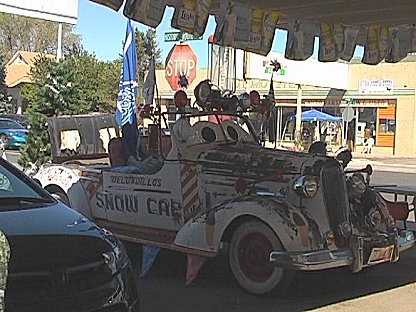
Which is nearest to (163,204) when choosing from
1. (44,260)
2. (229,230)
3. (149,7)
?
(229,230)

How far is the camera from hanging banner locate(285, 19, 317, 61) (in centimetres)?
1274

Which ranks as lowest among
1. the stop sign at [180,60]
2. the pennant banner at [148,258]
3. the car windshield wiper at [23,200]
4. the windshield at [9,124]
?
the pennant banner at [148,258]

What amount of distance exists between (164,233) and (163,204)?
0.34 metres

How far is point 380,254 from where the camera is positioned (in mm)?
7535

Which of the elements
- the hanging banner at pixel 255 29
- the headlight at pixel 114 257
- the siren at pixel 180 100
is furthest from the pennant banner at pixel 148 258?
the hanging banner at pixel 255 29

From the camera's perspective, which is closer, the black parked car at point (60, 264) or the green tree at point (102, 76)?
the black parked car at point (60, 264)

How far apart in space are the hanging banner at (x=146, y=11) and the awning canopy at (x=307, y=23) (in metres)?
0.01

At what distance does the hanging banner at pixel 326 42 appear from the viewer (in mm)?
13188

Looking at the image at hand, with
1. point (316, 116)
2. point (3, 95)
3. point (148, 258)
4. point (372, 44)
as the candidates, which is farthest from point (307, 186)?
point (3, 95)

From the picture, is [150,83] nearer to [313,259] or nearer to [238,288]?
[238,288]

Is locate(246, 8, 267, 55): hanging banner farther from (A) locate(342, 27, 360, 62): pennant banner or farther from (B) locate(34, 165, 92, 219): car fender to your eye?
(B) locate(34, 165, 92, 219): car fender

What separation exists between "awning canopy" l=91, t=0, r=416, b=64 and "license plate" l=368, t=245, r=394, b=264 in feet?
13.0

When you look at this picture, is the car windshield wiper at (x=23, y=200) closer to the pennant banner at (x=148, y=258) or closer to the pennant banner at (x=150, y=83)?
the pennant banner at (x=148, y=258)

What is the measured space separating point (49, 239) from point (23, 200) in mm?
963
